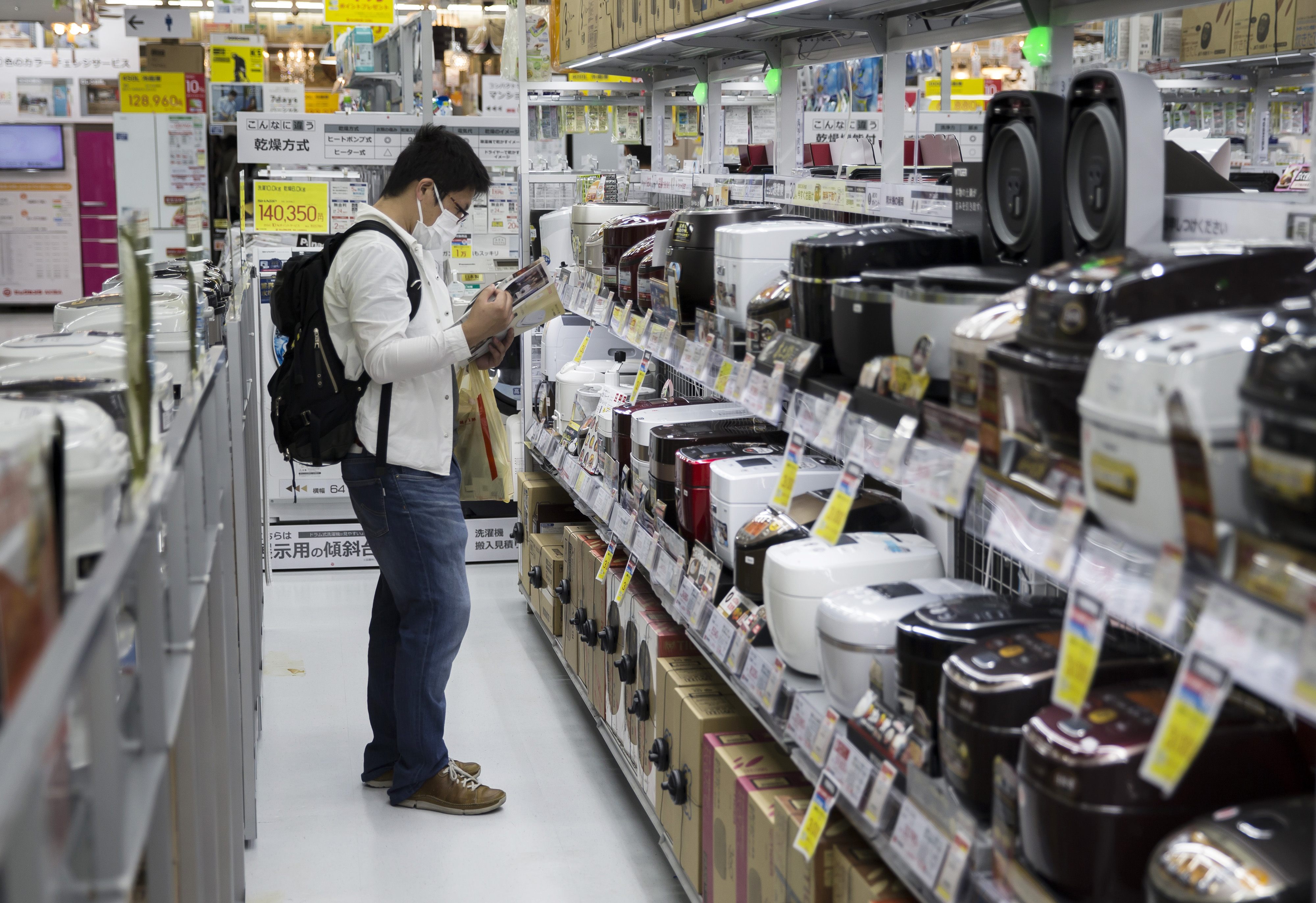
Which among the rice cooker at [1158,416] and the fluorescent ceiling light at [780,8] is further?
the fluorescent ceiling light at [780,8]

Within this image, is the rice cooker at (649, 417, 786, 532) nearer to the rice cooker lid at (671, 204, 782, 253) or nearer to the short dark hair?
the rice cooker lid at (671, 204, 782, 253)

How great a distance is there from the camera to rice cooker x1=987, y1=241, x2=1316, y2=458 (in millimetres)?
1194

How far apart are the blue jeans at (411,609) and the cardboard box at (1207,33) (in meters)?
3.51

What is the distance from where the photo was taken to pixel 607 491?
11.2ft

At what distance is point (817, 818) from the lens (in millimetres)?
1819

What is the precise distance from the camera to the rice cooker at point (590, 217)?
4012 mm

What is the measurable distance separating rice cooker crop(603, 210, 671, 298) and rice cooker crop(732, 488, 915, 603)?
3.83 ft

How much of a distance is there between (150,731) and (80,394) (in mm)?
519

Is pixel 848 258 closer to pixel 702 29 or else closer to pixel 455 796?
pixel 702 29

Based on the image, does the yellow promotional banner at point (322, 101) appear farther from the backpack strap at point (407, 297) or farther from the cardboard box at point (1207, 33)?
the backpack strap at point (407, 297)

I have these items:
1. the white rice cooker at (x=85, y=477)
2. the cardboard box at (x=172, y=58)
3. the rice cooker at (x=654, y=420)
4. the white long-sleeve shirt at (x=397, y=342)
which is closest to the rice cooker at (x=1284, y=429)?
the white rice cooker at (x=85, y=477)

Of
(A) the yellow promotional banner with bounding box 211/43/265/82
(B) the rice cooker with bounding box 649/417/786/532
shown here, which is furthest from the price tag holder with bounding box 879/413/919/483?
(A) the yellow promotional banner with bounding box 211/43/265/82

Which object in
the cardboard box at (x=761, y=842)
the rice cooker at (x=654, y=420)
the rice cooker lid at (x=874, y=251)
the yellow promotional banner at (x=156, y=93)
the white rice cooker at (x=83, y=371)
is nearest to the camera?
the white rice cooker at (x=83, y=371)

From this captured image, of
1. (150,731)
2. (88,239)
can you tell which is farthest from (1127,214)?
(88,239)
